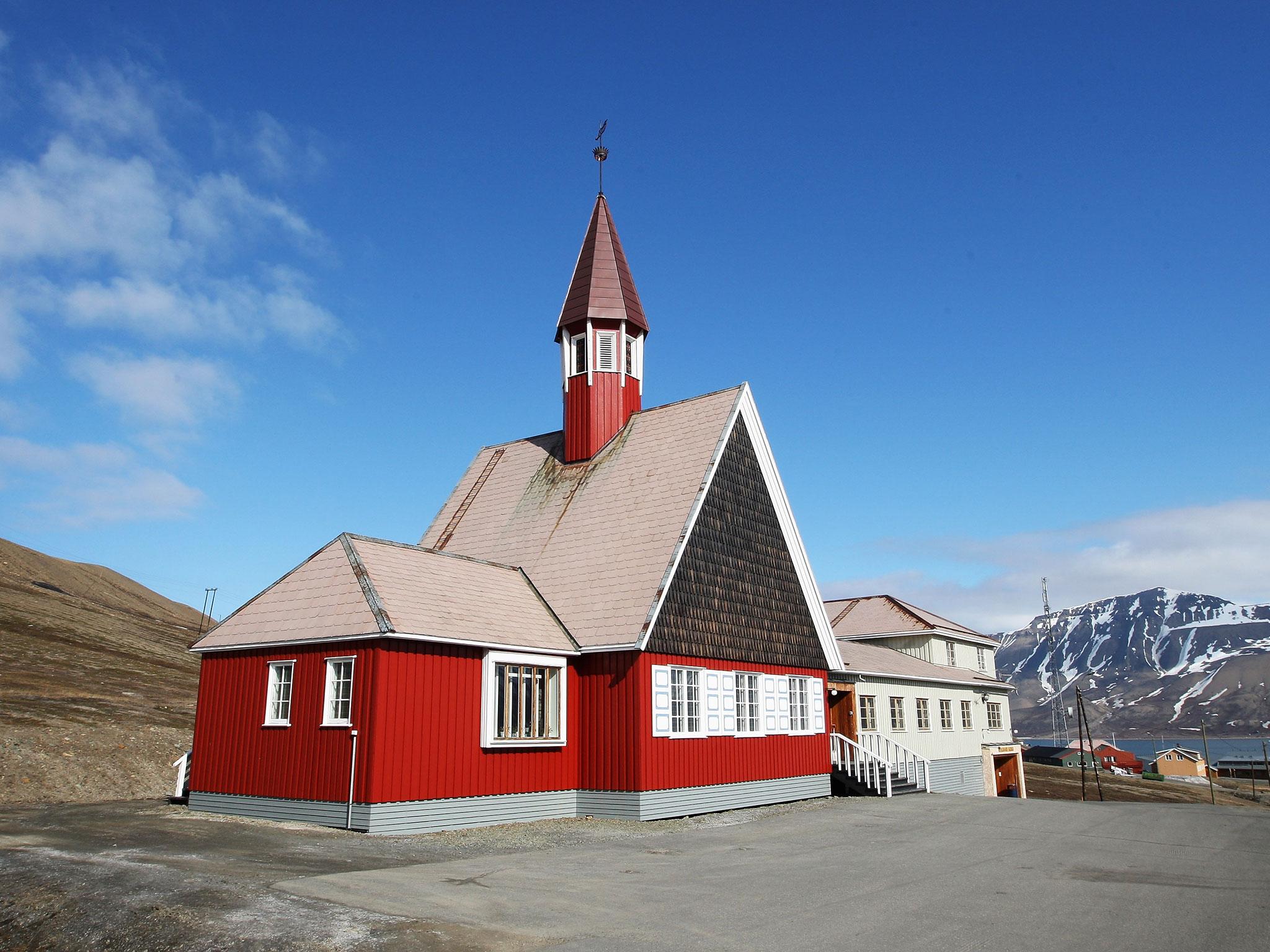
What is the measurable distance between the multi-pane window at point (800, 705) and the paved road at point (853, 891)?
20.6 feet

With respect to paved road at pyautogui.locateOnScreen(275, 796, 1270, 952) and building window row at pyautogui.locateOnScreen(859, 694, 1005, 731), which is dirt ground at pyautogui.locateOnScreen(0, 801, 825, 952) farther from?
building window row at pyautogui.locateOnScreen(859, 694, 1005, 731)

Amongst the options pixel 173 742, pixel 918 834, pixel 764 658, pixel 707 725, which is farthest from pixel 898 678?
pixel 173 742

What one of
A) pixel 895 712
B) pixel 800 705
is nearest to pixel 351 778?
pixel 800 705

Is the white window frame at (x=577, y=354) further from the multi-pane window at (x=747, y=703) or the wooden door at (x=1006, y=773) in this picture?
the wooden door at (x=1006, y=773)

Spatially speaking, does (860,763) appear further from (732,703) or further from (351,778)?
(351,778)

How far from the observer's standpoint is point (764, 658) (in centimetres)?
2169

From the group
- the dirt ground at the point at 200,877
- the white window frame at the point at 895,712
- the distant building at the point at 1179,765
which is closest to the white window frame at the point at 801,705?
the white window frame at the point at 895,712

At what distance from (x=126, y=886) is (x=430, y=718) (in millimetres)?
7169

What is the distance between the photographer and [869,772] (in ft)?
78.2

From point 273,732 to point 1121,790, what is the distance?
53.8 m

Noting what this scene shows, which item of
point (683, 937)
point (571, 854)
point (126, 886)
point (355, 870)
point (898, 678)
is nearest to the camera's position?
point (683, 937)

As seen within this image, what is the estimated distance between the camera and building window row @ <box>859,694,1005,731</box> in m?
27.8

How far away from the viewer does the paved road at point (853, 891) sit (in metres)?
8.10

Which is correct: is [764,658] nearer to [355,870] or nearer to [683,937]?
[355,870]
